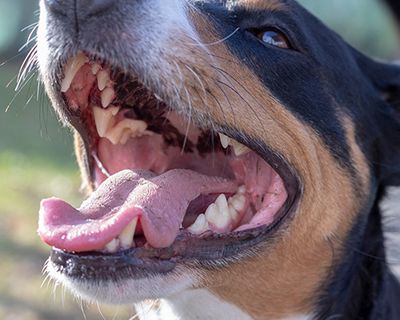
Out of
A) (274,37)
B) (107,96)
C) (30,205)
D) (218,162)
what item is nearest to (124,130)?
(107,96)

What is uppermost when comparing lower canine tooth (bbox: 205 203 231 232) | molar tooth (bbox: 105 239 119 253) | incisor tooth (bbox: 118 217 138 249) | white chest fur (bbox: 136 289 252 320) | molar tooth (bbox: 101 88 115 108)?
molar tooth (bbox: 101 88 115 108)

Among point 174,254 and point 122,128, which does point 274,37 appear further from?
point 174,254

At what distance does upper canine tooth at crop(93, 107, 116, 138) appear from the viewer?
138 inches

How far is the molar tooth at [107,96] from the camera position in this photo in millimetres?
3381

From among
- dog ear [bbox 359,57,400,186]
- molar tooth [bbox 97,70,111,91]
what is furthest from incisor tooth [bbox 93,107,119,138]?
dog ear [bbox 359,57,400,186]

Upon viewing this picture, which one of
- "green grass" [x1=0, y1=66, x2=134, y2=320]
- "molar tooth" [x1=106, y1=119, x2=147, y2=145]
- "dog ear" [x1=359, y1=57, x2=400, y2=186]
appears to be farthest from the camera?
"green grass" [x1=0, y1=66, x2=134, y2=320]

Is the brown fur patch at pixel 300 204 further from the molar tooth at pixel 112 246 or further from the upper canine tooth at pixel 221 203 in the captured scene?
the molar tooth at pixel 112 246

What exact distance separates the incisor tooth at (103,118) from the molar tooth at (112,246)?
711 mm

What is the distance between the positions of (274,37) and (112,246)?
3.74 ft

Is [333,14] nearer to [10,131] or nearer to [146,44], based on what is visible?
[10,131]

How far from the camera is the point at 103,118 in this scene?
3.53 meters

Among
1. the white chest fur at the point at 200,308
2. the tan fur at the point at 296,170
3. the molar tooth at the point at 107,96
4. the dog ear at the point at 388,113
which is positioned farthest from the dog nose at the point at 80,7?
the dog ear at the point at 388,113

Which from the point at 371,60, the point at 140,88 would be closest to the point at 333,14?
the point at 371,60

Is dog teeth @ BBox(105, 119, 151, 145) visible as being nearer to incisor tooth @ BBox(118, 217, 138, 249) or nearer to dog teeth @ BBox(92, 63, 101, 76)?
dog teeth @ BBox(92, 63, 101, 76)
